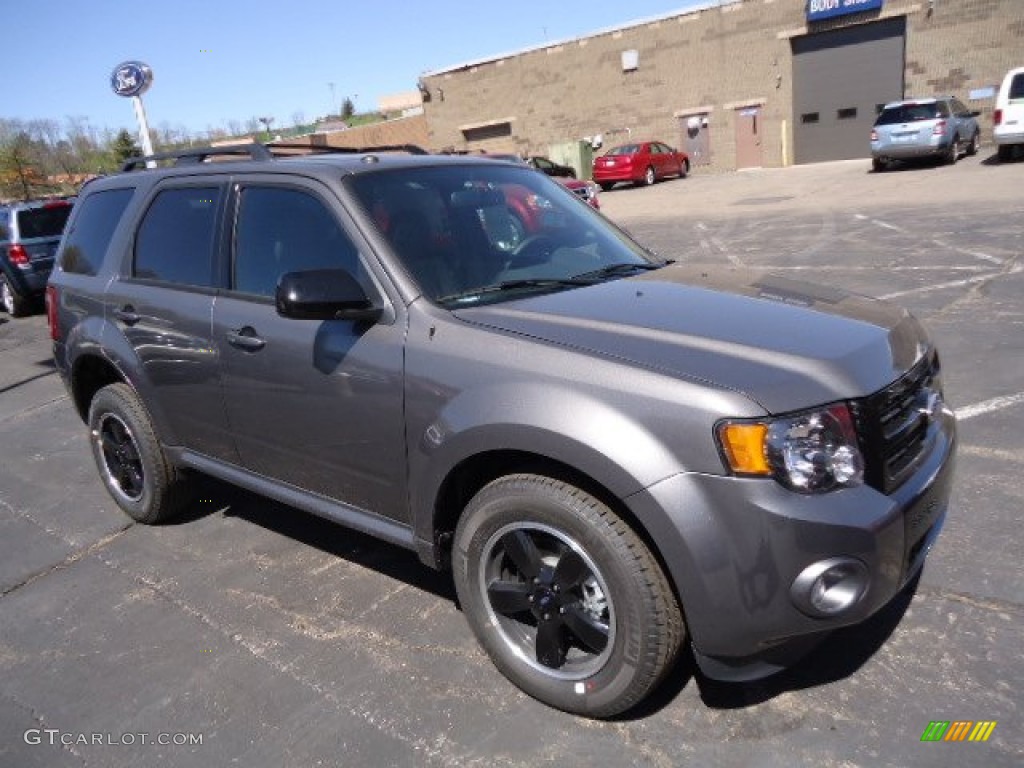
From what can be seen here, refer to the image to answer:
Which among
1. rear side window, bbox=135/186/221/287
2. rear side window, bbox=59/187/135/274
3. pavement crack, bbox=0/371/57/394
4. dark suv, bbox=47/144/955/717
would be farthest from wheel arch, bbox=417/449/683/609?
pavement crack, bbox=0/371/57/394

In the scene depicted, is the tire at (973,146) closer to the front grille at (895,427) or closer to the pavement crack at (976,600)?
the pavement crack at (976,600)

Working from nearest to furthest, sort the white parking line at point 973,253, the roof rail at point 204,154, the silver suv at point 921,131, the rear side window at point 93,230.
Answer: the roof rail at point 204,154 → the rear side window at point 93,230 → the white parking line at point 973,253 → the silver suv at point 921,131

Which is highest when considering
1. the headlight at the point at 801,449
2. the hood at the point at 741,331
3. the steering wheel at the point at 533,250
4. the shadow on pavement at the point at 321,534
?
the steering wheel at the point at 533,250

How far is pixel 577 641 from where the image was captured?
273cm

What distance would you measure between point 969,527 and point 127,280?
4.19 m

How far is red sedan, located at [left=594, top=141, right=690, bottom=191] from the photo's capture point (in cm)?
2822

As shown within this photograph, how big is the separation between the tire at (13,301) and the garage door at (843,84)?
2628 centimetres

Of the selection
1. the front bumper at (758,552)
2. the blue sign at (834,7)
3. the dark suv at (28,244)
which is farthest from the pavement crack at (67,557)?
the blue sign at (834,7)

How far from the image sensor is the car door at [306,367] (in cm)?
293

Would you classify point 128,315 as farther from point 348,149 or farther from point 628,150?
point 628,150

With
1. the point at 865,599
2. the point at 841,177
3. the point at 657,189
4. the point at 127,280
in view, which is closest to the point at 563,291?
the point at 865,599

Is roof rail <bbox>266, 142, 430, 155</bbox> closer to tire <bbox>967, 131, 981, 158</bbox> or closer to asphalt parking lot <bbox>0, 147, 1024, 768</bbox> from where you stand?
asphalt parking lot <bbox>0, 147, 1024, 768</bbox>

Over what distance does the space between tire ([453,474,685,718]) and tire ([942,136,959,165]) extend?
22.7 m

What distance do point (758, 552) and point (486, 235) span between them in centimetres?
175
